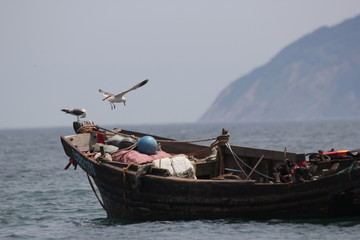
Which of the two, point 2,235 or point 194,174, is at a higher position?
point 194,174

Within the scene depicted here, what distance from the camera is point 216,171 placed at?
18.5 metres

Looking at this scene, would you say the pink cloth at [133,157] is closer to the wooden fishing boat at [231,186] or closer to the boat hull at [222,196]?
the wooden fishing boat at [231,186]

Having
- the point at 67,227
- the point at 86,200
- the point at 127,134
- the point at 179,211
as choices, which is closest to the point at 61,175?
the point at 86,200

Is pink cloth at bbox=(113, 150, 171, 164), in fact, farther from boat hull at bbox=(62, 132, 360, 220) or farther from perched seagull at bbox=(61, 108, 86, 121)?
perched seagull at bbox=(61, 108, 86, 121)

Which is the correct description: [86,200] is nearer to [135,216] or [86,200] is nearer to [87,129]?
[87,129]

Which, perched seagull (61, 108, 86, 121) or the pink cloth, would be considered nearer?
the pink cloth

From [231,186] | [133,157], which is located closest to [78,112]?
[133,157]

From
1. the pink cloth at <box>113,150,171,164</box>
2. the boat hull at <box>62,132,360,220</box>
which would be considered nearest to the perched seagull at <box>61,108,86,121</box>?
the pink cloth at <box>113,150,171,164</box>

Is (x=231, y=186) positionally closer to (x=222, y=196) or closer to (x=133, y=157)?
(x=222, y=196)

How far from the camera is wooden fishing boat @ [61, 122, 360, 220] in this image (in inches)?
573

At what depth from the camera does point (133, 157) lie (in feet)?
57.5

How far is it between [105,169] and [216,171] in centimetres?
305

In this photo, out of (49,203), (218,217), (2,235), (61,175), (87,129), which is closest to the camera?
(218,217)

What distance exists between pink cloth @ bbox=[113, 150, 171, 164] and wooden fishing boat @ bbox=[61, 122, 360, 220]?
326 millimetres
